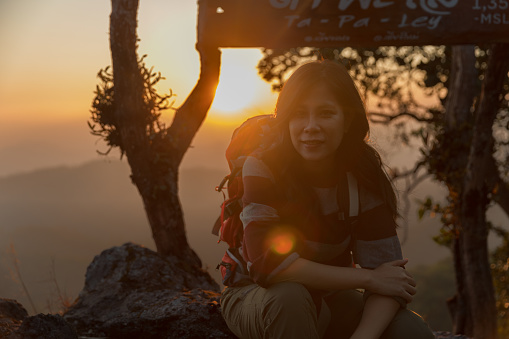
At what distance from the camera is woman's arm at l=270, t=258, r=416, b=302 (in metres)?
2.62

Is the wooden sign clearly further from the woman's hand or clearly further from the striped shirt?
the woman's hand

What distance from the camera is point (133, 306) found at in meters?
4.33

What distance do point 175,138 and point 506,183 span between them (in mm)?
6841

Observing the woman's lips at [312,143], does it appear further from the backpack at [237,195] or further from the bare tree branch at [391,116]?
the bare tree branch at [391,116]

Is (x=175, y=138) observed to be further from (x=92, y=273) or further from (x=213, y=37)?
(x=92, y=273)

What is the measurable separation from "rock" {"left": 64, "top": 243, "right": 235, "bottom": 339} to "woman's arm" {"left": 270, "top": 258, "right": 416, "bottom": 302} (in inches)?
48.7

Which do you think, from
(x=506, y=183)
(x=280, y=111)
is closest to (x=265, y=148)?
(x=280, y=111)

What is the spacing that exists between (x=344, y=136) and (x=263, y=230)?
2.48ft

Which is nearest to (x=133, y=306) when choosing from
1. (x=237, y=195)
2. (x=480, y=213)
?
(x=237, y=195)

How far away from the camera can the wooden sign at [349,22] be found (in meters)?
5.36

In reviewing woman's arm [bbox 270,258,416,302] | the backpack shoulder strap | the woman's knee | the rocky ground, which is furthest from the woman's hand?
the rocky ground

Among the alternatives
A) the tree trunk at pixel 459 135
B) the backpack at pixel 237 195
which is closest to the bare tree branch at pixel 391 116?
the tree trunk at pixel 459 135

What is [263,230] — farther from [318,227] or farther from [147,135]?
[147,135]

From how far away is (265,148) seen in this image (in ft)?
9.64
